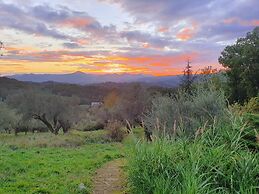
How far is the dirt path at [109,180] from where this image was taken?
11.2 m

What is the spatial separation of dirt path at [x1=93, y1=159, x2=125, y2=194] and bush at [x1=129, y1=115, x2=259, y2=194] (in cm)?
164

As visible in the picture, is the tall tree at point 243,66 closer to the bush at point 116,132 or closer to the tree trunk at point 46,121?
the bush at point 116,132

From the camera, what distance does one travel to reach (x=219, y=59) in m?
43.5

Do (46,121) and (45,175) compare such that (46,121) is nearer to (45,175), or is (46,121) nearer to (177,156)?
(45,175)

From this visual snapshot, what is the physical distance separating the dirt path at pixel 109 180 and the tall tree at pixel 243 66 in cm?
2502

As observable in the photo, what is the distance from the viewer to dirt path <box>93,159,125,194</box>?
1116 cm

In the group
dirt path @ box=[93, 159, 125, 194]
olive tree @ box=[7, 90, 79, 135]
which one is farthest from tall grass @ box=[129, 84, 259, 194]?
olive tree @ box=[7, 90, 79, 135]

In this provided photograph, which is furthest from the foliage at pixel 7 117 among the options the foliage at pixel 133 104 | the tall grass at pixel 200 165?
the tall grass at pixel 200 165

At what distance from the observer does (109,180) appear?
12750mm

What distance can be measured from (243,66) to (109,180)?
3051cm

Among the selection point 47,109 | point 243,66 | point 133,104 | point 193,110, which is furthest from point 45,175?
point 47,109

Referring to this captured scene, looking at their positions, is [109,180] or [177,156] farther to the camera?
[109,180]

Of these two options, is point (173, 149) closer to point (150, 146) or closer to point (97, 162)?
point (150, 146)

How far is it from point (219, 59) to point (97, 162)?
30.1 m
